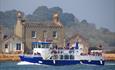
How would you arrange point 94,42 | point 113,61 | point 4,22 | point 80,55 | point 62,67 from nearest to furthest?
1. point 62,67
2. point 80,55
3. point 113,61
4. point 94,42
5. point 4,22

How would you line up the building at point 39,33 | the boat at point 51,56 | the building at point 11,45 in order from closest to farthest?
the boat at point 51,56
the building at point 11,45
the building at point 39,33

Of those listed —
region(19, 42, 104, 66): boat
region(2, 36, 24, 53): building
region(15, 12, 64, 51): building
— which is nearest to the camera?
region(19, 42, 104, 66): boat

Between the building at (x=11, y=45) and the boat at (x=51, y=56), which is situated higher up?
the building at (x=11, y=45)

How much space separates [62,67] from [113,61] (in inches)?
304

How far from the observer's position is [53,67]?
111ft

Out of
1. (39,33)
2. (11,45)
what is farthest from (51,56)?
(39,33)

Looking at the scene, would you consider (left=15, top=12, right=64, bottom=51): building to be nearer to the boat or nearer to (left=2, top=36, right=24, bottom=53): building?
(left=2, top=36, right=24, bottom=53): building

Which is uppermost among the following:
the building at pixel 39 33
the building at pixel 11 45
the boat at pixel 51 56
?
the building at pixel 39 33

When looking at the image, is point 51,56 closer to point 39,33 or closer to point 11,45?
point 11,45

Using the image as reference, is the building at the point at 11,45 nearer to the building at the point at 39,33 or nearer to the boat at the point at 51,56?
the building at the point at 39,33

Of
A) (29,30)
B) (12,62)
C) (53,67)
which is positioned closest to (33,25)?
(29,30)

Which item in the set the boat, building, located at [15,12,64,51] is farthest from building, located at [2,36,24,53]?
the boat

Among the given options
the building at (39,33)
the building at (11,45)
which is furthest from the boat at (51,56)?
the building at (39,33)

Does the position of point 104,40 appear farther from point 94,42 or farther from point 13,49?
point 13,49
